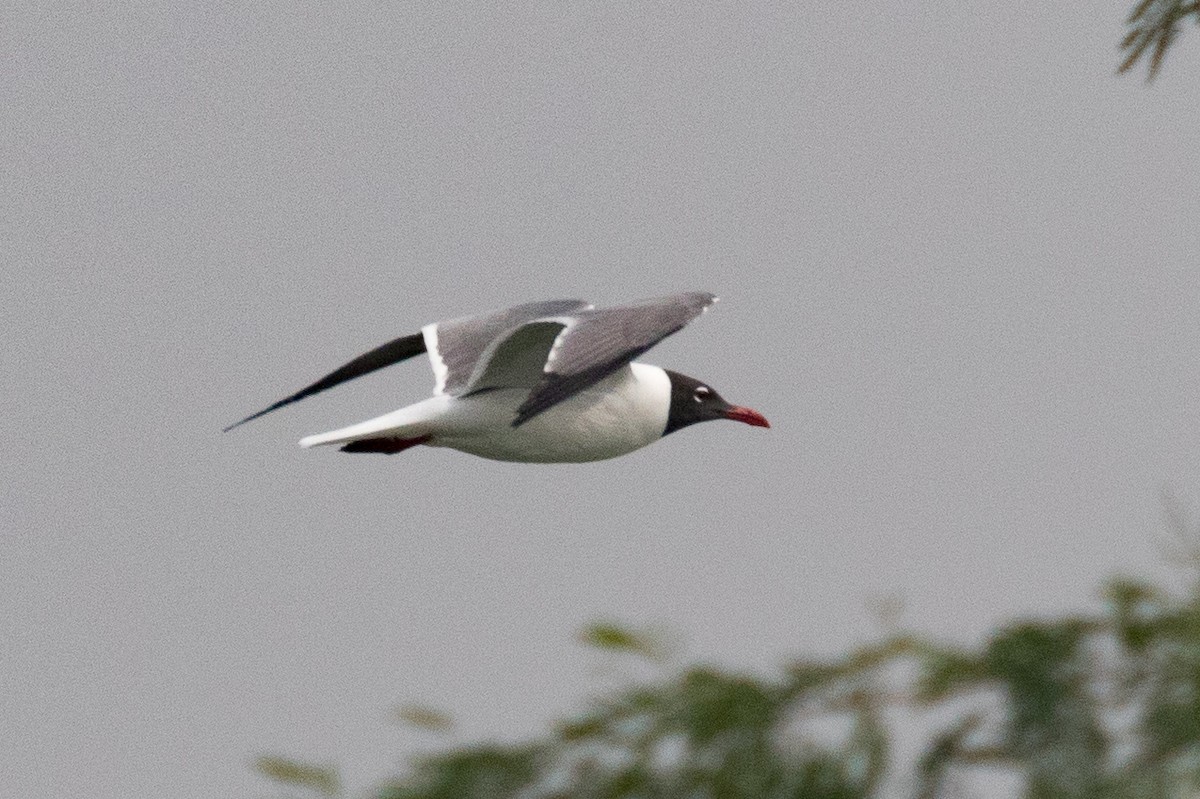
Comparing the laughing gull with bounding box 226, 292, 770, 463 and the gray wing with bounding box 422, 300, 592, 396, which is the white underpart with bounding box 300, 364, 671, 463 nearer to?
the laughing gull with bounding box 226, 292, 770, 463

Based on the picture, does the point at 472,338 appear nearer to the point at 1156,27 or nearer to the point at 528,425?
the point at 528,425

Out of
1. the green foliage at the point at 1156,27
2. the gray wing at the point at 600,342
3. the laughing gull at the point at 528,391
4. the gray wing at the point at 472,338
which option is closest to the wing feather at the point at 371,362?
the laughing gull at the point at 528,391

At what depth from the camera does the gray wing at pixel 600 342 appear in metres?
7.21

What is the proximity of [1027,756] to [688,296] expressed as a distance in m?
6.07

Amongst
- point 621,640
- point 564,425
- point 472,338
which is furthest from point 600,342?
point 621,640

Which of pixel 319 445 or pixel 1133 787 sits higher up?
pixel 319 445

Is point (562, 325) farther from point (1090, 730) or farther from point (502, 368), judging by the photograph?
Result: point (1090, 730)

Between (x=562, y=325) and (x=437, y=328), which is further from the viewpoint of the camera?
(x=437, y=328)

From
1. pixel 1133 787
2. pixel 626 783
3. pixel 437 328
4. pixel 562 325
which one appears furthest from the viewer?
pixel 437 328

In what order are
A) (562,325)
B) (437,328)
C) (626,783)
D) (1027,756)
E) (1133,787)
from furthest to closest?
(437,328)
(562,325)
(626,783)
(1027,756)
(1133,787)

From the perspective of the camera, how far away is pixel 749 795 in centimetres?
278

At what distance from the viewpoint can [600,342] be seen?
758cm

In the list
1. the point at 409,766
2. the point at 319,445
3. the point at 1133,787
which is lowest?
the point at 1133,787

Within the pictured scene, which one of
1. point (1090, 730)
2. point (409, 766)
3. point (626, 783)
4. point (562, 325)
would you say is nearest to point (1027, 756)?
point (1090, 730)
